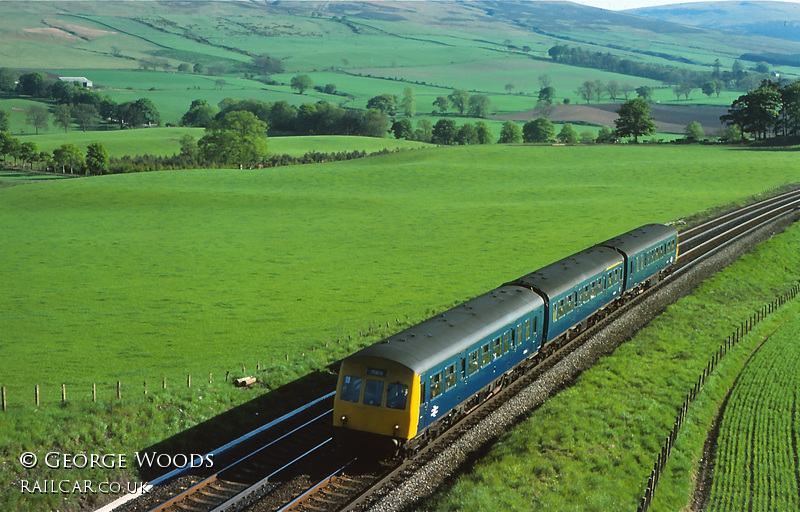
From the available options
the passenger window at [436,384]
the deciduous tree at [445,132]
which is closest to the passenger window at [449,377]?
the passenger window at [436,384]

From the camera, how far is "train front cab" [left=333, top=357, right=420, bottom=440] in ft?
59.7

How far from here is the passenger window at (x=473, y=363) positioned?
20922mm

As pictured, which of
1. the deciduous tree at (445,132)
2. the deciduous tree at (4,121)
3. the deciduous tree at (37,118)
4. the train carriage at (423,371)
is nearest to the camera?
the train carriage at (423,371)

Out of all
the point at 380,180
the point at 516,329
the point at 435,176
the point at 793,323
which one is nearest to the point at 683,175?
the point at 435,176

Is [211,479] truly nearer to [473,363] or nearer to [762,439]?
[473,363]

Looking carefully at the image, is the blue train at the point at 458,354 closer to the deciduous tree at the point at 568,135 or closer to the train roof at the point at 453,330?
the train roof at the point at 453,330

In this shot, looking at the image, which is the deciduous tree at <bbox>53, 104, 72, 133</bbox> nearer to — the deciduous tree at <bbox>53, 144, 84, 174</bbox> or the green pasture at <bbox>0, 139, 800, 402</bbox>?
the deciduous tree at <bbox>53, 144, 84, 174</bbox>

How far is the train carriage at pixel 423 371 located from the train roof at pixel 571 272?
413 cm

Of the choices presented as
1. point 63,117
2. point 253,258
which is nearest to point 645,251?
point 253,258

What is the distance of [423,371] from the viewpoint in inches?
729

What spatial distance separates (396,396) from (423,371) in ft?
3.05

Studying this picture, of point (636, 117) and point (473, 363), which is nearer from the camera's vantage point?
point (473, 363)

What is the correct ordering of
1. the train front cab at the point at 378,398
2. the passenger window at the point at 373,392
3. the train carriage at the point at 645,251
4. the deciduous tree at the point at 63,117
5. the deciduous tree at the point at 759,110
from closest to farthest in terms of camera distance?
the train front cab at the point at 378,398 < the passenger window at the point at 373,392 < the train carriage at the point at 645,251 < the deciduous tree at the point at 759,110 < the deciduous tree at the point at 63,117

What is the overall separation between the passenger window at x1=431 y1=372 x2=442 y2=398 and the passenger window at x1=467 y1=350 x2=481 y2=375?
1.69 metres
